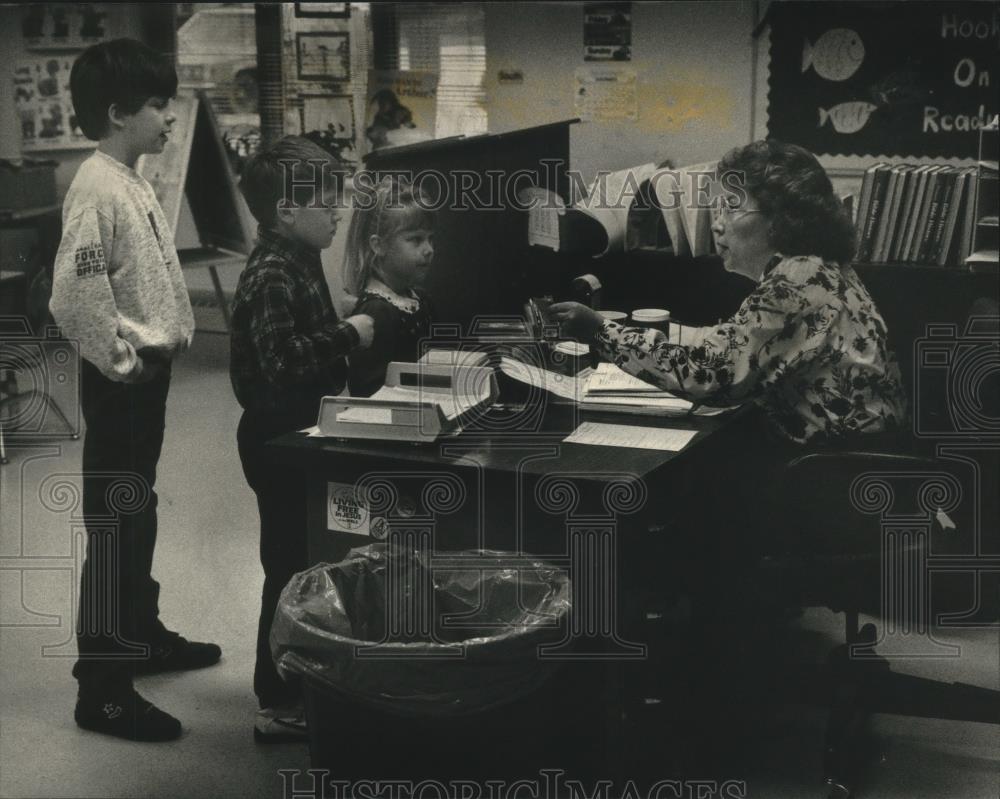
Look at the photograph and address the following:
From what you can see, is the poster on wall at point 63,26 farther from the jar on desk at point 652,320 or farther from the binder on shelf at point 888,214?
the binder on shelf at point 888,214

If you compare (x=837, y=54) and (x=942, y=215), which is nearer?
(x=837, y=54)

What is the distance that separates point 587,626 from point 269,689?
2.72 ft

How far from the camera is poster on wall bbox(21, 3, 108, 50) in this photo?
2701 mm

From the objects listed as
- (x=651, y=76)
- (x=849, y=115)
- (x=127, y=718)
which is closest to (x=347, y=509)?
(x=127, y=718)

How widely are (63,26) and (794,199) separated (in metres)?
1.52

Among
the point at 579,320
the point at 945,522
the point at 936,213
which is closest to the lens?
the point at 579,320

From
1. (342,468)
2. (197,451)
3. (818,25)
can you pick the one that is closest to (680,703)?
(342,468)

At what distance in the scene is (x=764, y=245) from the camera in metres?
2.64

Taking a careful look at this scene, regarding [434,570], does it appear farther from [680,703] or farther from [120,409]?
[120,409]

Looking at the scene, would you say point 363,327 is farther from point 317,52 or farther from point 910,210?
point 910,210

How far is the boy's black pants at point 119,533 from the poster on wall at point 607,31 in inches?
44.1

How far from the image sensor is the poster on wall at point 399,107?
284cm

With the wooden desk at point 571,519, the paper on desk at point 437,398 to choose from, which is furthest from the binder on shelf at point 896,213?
the paper on desk at point 437,398

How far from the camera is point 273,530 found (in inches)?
109
